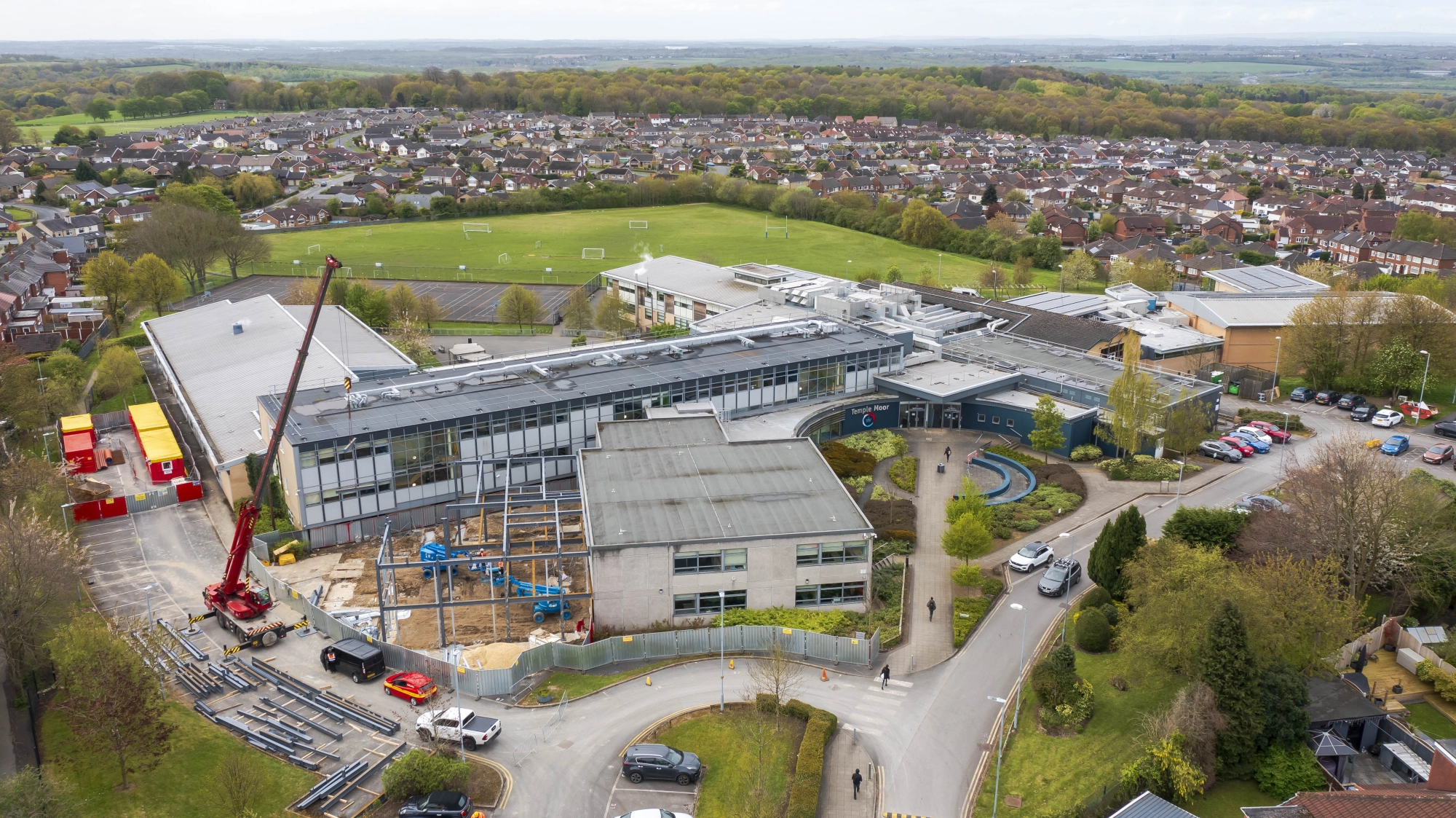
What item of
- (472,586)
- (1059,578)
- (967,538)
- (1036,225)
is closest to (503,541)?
(472,586)

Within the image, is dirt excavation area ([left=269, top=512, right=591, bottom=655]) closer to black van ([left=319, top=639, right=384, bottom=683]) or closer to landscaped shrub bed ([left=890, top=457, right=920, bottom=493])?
black van ([left=319, top=639, right=384, bottom=683])

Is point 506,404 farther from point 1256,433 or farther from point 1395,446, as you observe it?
point 1395,446

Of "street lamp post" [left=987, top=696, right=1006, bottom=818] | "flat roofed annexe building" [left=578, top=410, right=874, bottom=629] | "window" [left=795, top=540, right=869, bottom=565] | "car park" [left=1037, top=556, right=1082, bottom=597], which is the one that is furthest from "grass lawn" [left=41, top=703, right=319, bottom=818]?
"car park" [left=1037, top=556, right=1082, bottom=597]

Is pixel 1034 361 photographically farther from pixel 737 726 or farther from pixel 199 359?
pixel 199 359

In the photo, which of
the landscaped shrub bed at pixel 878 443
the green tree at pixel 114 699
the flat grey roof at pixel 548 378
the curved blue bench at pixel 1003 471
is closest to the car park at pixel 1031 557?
the curved blue bench at pixel 1003 471

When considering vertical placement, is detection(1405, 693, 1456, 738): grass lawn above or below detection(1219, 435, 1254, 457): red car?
below

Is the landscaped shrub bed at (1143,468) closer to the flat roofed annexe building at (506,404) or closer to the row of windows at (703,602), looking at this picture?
the flat roofed annexe building at (506,404)
